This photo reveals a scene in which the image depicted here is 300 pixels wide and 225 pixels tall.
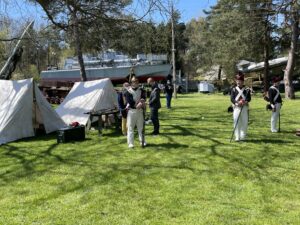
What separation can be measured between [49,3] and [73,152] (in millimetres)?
4282

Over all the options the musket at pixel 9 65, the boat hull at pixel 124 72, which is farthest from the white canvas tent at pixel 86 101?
the boat hull at pixel 124 72

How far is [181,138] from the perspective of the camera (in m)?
12.7

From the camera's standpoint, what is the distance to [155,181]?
7.91 m

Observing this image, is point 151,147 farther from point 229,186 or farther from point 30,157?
point 229,186

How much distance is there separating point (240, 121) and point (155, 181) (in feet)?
14.6

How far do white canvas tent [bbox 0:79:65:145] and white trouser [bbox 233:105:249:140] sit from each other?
5.98 meters

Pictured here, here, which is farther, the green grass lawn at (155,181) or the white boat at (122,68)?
the white boat at (122,68)

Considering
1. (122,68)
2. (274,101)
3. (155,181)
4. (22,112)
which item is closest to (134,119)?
(155,181)

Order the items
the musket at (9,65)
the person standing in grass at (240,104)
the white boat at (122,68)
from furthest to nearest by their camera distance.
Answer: the white boat at (122,68) → the musket at (9,65) → the person standing in grass at (240,104)

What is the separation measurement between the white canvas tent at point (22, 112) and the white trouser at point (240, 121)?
19.6 feet

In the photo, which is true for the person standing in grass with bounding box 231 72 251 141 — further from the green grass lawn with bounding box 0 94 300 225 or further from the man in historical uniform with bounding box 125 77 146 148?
the man in historical uniform with bounding box 125 77 146 148

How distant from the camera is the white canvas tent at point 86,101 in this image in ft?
50.3

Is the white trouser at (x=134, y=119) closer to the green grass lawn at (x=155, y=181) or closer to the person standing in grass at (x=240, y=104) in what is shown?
the green grass lawn at (x=155, y=181)

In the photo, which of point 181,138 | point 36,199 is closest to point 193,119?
point 181,138
